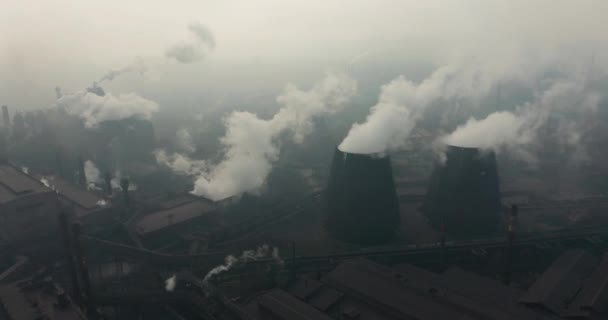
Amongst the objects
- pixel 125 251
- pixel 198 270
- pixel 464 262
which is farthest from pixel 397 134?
pixel 125 251

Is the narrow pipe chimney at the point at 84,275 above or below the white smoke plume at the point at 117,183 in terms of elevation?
below

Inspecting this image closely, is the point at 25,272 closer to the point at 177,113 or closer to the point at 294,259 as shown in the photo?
the point at 294,259

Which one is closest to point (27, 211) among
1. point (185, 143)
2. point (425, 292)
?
point (425, 292)

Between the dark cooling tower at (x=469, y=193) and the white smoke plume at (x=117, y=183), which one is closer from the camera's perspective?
the dark cooling tower at (x=469, y=193)

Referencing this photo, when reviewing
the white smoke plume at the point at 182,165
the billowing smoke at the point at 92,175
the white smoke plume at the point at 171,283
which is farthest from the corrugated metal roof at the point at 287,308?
the billowing smoke at the point at 92,175

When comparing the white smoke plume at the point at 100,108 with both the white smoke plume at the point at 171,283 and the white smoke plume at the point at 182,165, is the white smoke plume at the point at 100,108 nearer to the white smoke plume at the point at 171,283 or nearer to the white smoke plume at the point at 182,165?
the white smoke plume at the point at 182,165

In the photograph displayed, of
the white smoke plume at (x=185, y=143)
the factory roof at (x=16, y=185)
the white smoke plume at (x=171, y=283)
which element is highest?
the white smoke plume at (x=185, y=143)
